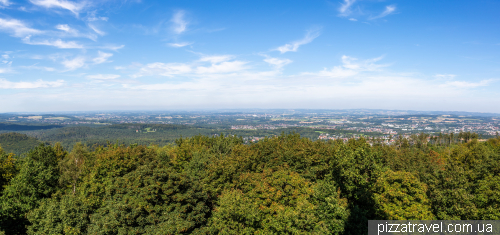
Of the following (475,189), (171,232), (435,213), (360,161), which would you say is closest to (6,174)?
(171,232)

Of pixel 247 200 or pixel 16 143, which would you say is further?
pixel 16 143

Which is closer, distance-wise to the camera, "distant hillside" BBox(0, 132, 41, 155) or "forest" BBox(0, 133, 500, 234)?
"forest" BBox(0, 133, 500, 234)

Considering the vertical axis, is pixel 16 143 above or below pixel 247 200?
below

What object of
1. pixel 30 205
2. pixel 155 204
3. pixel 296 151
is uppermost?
pixel 296 151

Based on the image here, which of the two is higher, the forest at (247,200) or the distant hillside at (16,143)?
the forest at (247,200)

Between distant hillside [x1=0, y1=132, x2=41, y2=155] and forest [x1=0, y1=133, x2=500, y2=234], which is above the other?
forest [x1=0, y1=133, x2=500, y2=234]

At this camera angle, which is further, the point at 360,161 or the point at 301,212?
the point at 360,161

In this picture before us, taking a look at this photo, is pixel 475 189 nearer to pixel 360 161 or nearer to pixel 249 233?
pixel 360 161

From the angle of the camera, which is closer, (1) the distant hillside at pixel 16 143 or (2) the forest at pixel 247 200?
(2) the forest at pixel 247 200
